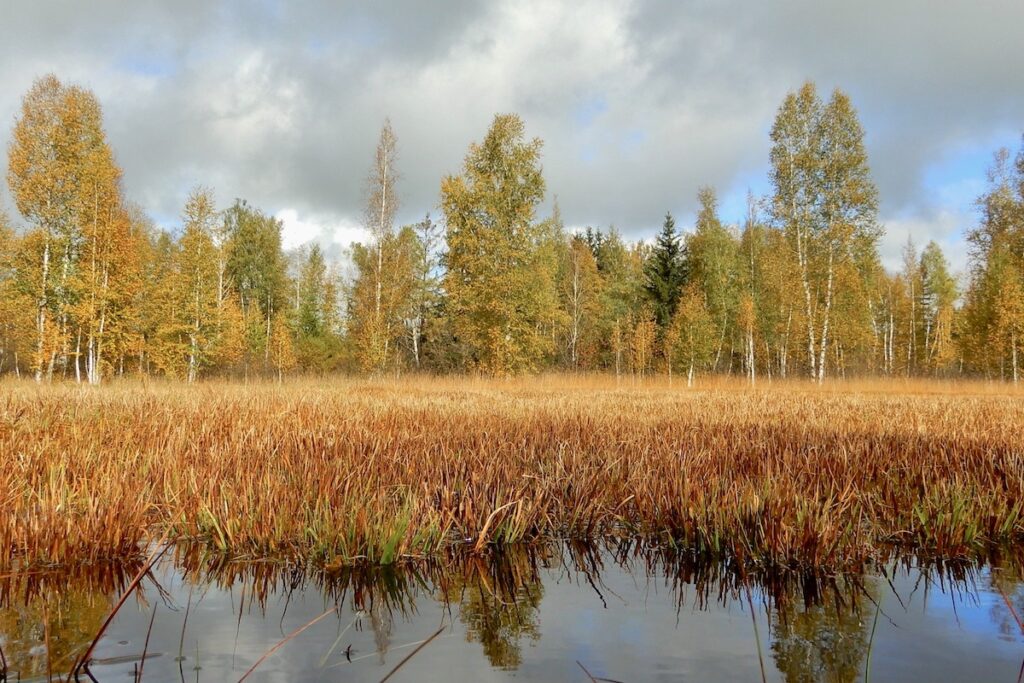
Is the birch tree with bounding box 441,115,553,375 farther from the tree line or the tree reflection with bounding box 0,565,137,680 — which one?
the tree reflection with bounding box 0,565,137,680

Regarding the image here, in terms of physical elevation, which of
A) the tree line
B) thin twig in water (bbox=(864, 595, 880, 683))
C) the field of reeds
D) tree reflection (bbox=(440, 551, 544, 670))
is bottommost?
tree reflection (bbox=(440, 551, 544, 670))

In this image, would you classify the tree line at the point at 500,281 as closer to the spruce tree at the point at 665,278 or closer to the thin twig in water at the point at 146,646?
the spruce tree at the point at 665,278

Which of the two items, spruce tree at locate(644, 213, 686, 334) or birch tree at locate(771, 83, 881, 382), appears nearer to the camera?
birch tree at locate(771, 83, 881, 382)

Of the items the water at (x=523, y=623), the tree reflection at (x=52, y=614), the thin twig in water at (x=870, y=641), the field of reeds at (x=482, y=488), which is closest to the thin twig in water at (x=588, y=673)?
the water at (x=523, y=623)

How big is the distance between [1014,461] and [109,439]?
7320 millimetres

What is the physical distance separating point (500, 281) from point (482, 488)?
21451mm

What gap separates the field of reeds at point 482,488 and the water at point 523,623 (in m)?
0.21

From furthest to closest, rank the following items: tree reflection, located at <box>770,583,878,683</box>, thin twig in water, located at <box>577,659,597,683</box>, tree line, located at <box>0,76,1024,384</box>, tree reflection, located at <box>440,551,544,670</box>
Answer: tree line, located at <box>0,76,1024,384</box>, tree reflection, located at <box>440,551,544,670</box>, tree reflection, located at <box>770,583,878,683</box>, thin twig in water, located at <box>577,659,597,683</box>

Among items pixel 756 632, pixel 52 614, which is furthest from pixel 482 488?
pixel 52 614

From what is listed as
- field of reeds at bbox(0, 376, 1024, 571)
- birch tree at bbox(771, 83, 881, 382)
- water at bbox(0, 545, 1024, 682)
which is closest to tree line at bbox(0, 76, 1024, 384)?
birch tree at bbox(771, 83, 881, 382)

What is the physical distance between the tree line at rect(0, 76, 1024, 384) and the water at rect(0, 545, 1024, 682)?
22.5 metres

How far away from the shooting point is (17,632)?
2.38 metres

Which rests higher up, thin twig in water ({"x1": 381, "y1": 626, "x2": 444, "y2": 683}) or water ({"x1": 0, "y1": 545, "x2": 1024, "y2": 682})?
thin twig in water ({"x1": 381, "y1": 626, "x2": 444, "y2": 683})

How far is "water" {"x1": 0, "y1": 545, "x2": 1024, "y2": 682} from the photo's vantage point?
7.18ft
